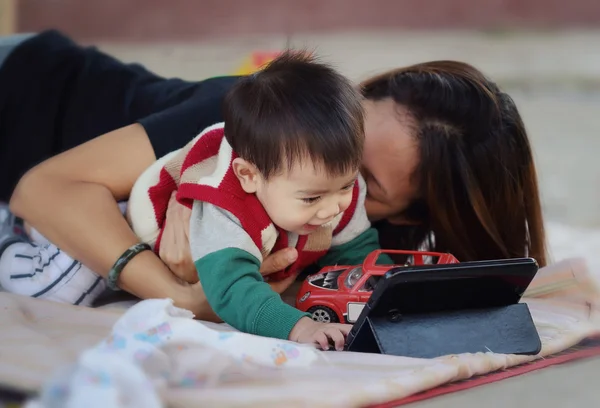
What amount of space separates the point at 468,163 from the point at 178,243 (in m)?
0.57

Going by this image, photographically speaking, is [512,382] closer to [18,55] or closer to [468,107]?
[468,107]

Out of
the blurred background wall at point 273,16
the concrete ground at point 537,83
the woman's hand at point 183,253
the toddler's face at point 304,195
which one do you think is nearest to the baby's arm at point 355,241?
the woman's hand at point 183,253

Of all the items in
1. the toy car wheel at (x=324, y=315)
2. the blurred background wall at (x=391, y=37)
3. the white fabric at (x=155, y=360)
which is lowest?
the blurred background wall at (x=391, y=37)

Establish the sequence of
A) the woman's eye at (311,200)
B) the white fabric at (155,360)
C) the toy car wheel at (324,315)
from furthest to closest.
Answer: the toy car wheel at (324,315)
the woman's eye at (311,200)
the white fabric at (155,360)

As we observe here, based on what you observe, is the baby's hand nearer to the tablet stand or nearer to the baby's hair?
the tablet stand

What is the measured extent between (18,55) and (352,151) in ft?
3.37

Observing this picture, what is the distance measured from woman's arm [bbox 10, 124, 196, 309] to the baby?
14 centimetres

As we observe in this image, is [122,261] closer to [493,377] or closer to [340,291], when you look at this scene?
[340,291]

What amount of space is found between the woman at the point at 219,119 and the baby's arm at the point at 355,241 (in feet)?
0.24

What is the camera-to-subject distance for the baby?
1.19 metres

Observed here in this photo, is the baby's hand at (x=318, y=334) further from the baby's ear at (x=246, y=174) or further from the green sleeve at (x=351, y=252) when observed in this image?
the green sleeve at (x=351, y=252)

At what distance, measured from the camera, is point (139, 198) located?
4.87 ft

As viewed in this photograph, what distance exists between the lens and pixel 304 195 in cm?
122

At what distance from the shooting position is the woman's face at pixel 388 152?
1.52m
